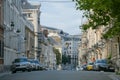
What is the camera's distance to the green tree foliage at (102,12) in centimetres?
3145

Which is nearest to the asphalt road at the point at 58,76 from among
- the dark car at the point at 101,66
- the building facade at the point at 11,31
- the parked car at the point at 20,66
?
the parked car at the point at 20,66

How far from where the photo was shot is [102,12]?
34.0m

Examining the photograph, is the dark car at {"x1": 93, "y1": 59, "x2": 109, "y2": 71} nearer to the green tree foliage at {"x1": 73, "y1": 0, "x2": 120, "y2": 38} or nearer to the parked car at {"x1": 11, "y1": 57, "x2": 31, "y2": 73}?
the parked car at {"x1": 11, "y1": 57, "x2": 31, "y2": 73}

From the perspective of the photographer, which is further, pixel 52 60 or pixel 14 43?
pixel 52 60

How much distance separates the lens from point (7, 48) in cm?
7138

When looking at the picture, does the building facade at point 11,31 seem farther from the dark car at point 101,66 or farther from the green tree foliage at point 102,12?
the green tree foliage at point 102,12

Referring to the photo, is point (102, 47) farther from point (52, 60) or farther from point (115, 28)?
point (52, 60)

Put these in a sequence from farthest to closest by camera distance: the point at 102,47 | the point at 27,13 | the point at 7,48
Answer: the point at 27,13 < the point at 102,47 < the point at 7,48

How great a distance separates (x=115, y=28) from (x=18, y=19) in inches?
2172

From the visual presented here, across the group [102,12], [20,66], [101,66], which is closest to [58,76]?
[102,12]

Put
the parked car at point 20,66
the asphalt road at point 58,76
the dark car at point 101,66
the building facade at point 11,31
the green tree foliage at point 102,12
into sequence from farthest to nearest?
the building facade at point 11,31, the dark car at point 101,66, the parked car at point 20,66, the asphalt road at point 58,76, the green tree foliage at point 102,12

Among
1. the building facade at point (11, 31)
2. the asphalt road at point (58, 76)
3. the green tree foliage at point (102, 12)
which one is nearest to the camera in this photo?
the green tree foliage at point (102, 12)

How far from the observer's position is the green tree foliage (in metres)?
31.5

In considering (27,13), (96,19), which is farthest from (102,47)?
(96,19)
